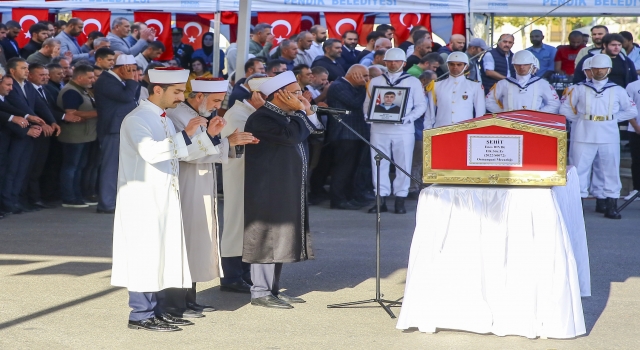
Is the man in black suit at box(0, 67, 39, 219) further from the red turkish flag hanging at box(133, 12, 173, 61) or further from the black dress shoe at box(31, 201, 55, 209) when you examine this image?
the red turkish flag hanging at box(133, 12, 173, 61)

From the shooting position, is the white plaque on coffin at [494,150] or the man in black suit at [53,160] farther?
the man in black suit at [53,160]

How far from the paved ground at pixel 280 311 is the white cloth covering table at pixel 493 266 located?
4.8 inches

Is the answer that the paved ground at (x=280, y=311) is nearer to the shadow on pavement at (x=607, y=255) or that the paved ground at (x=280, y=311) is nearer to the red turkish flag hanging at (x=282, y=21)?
the shadow on pavement at (x=607, y=255)

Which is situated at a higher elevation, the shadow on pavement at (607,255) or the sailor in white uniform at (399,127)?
the sailor in white uniform at (399,127)

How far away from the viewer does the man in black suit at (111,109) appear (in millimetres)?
11328

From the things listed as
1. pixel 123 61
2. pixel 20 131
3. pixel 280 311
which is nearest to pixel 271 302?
pixel 280 311

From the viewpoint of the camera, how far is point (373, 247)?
9.45 m

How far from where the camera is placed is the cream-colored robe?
21.2ft

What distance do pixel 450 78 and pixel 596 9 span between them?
10.1 feet

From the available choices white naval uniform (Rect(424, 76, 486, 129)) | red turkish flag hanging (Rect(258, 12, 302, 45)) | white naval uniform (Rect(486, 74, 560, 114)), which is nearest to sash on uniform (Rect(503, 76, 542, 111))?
white naval uniform (Rect(486, 74, 560, 114))

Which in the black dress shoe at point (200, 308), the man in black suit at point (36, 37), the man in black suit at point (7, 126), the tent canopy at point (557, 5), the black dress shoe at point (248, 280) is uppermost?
the tent canopy at point (557, 5)

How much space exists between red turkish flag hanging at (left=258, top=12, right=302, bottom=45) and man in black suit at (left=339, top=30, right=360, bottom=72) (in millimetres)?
1346

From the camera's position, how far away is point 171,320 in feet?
20.7

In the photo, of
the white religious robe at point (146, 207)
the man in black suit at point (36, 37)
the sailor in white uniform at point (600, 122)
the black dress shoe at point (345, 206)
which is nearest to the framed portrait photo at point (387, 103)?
the black dress shoe at point (345, 206)
